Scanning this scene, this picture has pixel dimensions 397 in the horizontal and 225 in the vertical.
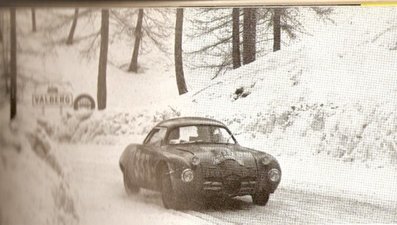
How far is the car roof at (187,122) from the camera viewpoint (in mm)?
1052

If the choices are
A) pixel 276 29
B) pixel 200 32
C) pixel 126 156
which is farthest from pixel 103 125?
pixel 276 29

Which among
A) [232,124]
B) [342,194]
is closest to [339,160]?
[342,194]

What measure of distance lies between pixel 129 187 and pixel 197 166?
0.53 ft

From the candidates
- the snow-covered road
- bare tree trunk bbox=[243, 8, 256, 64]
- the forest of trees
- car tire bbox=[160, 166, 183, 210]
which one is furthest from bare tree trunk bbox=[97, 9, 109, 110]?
bare tree trunk bbox=[243, 8, 256, 64]

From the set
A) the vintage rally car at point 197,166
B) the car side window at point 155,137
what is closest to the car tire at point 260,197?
the vintage rally car at point 197,166

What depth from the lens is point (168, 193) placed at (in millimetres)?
1055

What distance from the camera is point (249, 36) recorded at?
3.44 feet

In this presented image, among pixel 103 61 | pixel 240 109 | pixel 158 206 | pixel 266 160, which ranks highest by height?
pixel 103 61

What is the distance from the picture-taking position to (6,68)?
1.11 m

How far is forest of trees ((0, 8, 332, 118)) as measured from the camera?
3.43 ft

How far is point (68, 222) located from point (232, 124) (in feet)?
1.49

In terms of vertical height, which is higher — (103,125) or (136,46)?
(136,46)

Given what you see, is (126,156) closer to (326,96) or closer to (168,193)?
(168,193)

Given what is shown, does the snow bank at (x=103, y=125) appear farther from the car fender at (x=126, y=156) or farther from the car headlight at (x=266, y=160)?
the car headlight at (x=266, y=160)
